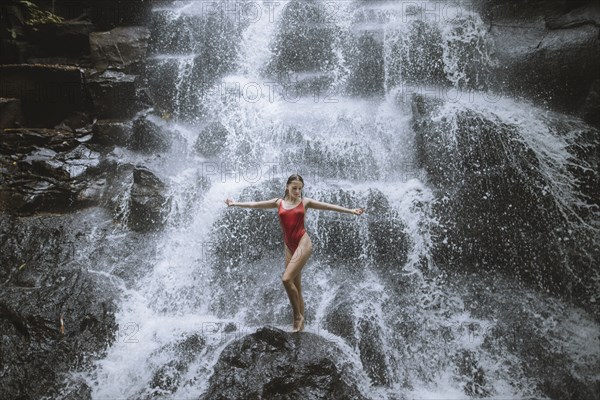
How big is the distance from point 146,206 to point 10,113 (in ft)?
13.9

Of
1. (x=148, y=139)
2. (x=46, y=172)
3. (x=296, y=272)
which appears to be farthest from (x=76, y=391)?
(x=148, y=139)

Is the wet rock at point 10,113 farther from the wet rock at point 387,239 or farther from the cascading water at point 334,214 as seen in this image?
the wet rock at point 387,239

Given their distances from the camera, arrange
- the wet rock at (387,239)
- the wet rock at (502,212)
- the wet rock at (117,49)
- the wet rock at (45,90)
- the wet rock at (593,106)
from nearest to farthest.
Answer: the wet rock at (502,212), the wet rock at (387,239), the wet rock at (593,106), the wet rock at (45,90), the wet rock at (117,49)

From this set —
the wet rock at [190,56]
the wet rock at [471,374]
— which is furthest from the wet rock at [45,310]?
the wet rock at [471,374]

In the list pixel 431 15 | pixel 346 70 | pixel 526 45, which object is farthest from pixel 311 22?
pixel 526 45

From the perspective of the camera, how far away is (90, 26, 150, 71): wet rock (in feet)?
32.3

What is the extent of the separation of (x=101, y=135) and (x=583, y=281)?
9.71 meters

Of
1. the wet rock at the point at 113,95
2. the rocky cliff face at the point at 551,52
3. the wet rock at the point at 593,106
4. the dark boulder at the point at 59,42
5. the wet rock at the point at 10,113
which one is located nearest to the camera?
the wet rock at the point at 593,106

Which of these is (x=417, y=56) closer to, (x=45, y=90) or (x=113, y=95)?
(x=113, y=95)

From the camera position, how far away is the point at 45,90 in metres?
8.95

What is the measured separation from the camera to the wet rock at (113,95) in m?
9.02

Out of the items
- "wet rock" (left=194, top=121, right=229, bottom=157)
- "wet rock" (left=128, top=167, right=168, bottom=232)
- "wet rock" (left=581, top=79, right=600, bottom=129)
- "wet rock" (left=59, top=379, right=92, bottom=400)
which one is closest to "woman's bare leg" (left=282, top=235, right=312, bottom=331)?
"wet rock" (left=59, top=379, right=92, bottom=400)

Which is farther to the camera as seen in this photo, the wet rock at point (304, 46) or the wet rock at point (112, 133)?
the wet rock at point (304, 46)

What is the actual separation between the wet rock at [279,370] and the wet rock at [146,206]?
3.38 m
